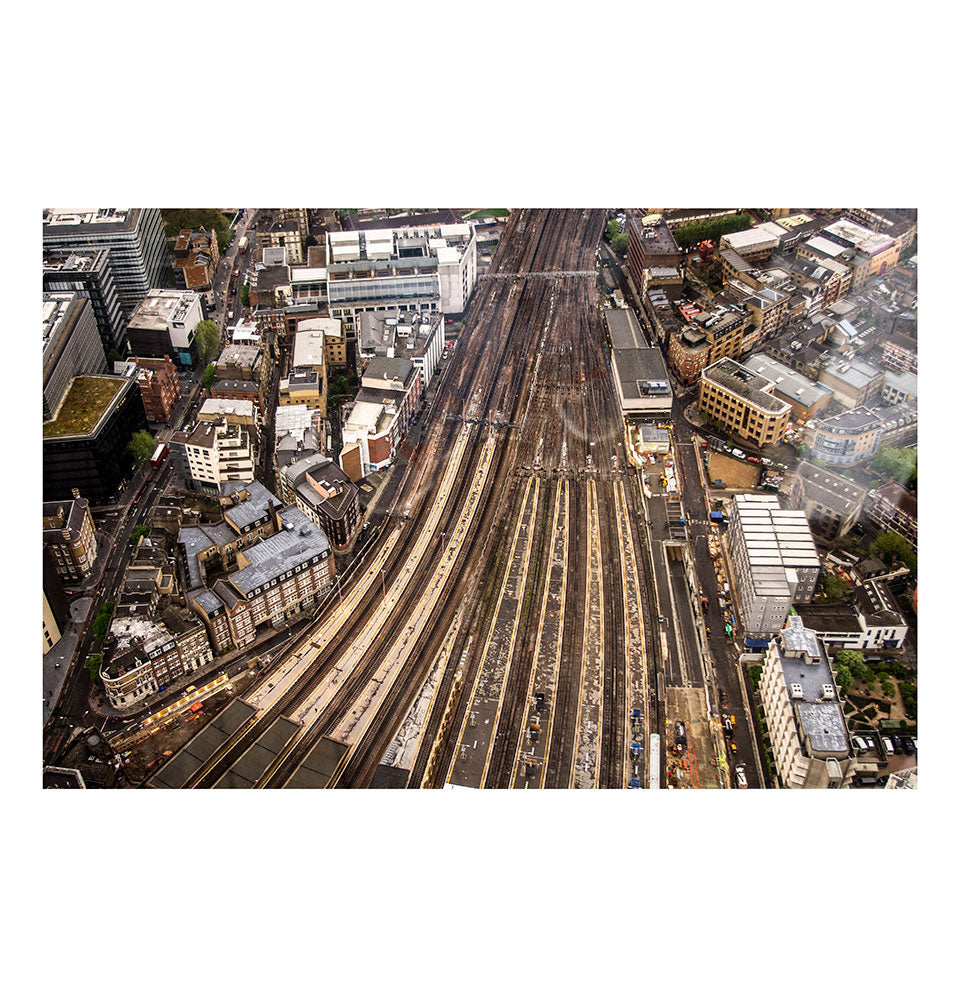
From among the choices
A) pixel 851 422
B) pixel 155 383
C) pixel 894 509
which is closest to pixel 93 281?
pixel 155 383

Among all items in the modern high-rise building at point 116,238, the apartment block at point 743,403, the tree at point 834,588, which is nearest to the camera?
the tree at point 834,588

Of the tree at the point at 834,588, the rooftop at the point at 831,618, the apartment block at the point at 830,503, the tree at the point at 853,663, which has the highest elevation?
the apartment block at the point at 830,503

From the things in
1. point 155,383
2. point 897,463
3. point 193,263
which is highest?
point 193,263

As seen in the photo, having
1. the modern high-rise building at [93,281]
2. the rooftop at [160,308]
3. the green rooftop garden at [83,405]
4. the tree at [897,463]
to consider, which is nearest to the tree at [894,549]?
the tree at [897,463]

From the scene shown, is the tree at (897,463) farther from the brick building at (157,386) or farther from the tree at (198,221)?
the tree at (198,221)

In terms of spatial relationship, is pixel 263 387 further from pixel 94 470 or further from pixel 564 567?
pixel 564 567

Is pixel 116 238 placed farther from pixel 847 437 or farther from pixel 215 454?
pixel 847 437
